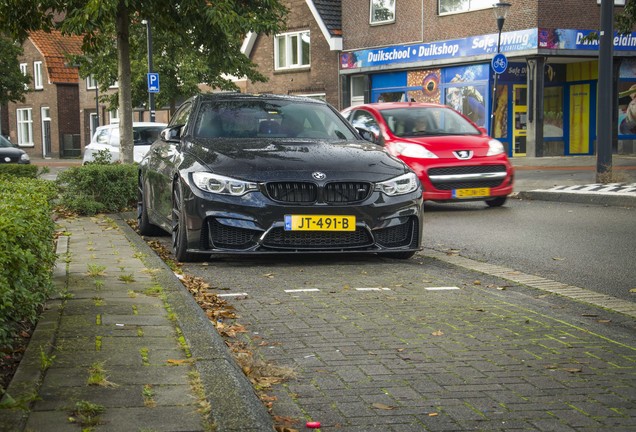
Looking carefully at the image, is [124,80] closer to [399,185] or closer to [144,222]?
[144,222]

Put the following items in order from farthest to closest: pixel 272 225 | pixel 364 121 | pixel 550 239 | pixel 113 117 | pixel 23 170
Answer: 1. pixel 113 117
2. pixel 23 170
3. pixel 364 121
4. pixel 550 239
5. pixel 272 225

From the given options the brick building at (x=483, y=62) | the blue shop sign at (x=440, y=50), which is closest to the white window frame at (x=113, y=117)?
the brick building at (x=483, y=62)

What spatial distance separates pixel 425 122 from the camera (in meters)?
15.9

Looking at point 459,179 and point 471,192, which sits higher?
point 459,179

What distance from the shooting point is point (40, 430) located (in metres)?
3.59

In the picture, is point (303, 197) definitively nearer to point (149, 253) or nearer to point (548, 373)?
point (149, 253)

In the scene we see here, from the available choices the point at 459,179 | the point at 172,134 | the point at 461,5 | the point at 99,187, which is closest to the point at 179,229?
the point at 172,134

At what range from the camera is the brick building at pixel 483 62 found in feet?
106

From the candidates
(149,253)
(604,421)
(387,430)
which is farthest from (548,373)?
(149,253)

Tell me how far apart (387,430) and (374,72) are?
36512 millimetres

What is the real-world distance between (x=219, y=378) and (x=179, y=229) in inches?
185

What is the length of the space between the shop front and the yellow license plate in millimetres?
18594

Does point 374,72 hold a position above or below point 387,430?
above

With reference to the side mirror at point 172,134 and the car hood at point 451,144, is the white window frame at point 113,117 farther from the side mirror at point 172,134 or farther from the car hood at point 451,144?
the side mirror at point 172,134
